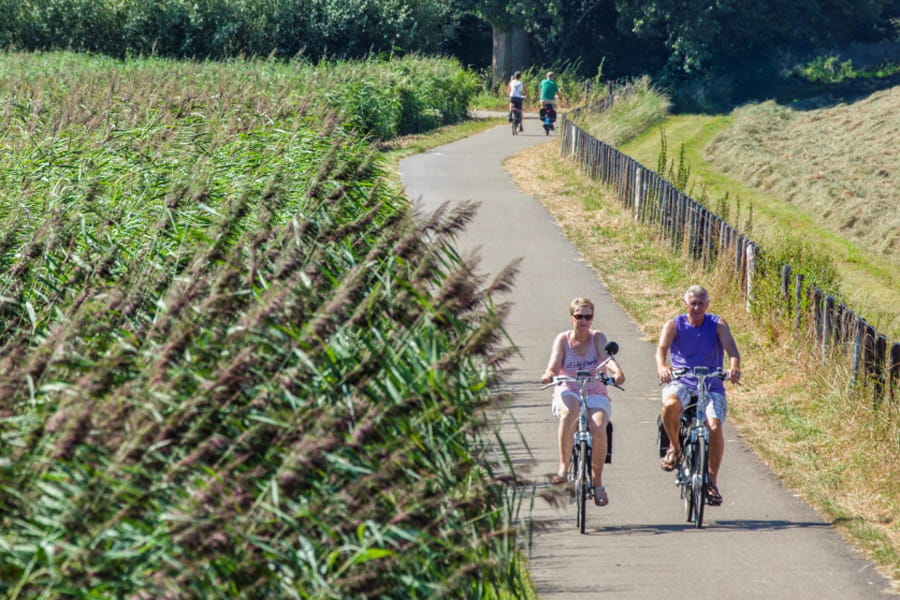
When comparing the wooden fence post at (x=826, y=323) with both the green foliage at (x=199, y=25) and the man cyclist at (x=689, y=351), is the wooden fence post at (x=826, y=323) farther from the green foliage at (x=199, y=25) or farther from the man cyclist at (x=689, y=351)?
the green foliage at (x=199, y=25)

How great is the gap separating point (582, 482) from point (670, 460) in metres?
1.31

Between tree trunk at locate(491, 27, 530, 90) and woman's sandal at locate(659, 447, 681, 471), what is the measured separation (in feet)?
157

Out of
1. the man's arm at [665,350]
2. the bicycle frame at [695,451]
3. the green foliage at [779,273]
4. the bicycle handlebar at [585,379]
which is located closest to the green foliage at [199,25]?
the green foliage at [779,273]

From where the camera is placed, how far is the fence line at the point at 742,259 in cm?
1105

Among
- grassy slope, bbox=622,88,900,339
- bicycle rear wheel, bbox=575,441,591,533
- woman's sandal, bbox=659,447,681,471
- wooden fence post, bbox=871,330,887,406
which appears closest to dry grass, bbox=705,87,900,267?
grassy slope, bbox=622,88,900,339

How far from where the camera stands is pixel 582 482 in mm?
8766

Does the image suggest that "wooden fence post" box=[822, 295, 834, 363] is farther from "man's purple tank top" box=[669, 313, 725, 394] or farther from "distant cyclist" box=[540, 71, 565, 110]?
"distant cyclist" box=[540, 71, 565, 110]

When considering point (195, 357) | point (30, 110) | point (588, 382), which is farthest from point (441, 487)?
point (30, 110)

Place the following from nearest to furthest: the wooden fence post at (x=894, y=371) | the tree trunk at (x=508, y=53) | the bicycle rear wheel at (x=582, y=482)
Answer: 1. the bicycle rear wheel at (x=582, y=482)
2. the wooden fence post at (x=894, y=371)
3. the tree trunk at (x=508, y=53)

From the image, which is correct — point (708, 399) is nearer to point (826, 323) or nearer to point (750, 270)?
point (826, 323)

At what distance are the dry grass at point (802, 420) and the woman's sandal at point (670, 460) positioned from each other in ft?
3.36

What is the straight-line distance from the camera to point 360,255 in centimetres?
827

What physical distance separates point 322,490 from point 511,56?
54.0 meters

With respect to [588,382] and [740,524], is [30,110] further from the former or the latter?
[740,524]
